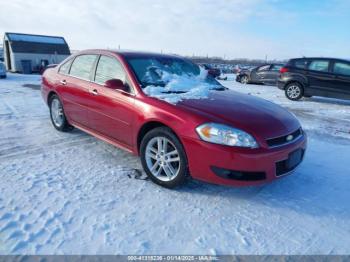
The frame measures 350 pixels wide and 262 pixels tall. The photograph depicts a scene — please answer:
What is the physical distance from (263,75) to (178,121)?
48.6 feet

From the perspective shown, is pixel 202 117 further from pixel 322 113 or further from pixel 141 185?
pixel 322 113

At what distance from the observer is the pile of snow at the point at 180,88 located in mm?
3420

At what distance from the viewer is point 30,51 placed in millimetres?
30859

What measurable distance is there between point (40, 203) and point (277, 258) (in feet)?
7.35

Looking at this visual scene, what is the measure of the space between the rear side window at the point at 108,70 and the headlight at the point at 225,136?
142 cm

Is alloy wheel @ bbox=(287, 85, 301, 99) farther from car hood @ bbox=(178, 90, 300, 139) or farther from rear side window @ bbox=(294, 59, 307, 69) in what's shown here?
car hood @ bbox=(178, 90, 300, 139)

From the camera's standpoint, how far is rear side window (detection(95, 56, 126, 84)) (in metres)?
3.84

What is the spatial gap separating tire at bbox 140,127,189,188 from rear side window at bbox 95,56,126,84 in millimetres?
943

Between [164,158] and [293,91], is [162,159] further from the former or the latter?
[293,91]

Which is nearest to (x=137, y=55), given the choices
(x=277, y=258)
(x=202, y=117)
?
(x=202, y=117)

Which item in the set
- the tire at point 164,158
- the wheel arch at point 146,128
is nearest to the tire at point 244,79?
the wheel arch at point 146,128

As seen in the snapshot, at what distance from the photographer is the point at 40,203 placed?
290 centimetres

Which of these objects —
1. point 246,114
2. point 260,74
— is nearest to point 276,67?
point 260,74

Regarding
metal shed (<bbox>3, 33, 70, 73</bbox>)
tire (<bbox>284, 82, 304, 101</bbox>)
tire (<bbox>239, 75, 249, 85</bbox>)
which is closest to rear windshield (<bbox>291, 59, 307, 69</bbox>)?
tire (<bbox>284, 82, 304, 101</bbox>)
